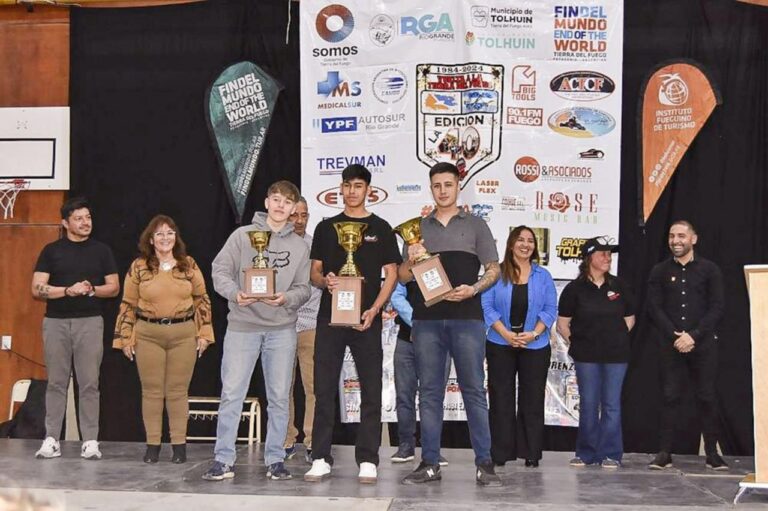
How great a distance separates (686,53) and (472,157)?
1715 millimetres

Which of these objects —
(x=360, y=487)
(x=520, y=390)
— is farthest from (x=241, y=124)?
(x=360, y=487)

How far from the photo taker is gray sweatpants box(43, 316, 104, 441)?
5.73 m

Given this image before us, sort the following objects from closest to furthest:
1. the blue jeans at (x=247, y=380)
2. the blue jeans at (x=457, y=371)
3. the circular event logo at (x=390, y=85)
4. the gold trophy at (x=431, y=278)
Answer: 1. the gold trophy at (x=431, y=278)
2. the blue jeans at (x=457, y=371)
3. the blue jeans at (x=247, y=380)
4. the circular event logo at (x=390, y=85)

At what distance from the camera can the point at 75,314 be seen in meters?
5.74

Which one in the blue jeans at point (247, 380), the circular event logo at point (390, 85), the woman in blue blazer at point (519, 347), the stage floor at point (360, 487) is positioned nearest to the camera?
the stage floor at point (360, 487)

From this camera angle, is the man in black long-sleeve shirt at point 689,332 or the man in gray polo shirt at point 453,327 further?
the man in black long-sleeve shirt at point 689,332

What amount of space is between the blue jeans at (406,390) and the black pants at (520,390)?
0.48 m

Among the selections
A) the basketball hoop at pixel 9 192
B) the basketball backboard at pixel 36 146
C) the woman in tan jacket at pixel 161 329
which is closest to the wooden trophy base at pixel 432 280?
the woman in tan jacket at pixel 161 329

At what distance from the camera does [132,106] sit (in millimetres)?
6977

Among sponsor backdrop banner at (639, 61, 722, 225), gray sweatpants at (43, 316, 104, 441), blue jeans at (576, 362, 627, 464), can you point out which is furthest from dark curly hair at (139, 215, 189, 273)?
sponsor backdrop banner at (639, 61, 722, 225)

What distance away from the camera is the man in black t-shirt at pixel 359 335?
15.4 feet

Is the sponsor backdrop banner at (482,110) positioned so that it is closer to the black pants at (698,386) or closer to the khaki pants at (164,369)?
the black pants at (698,386)

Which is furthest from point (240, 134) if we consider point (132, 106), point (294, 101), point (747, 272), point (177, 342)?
point (747, 272)

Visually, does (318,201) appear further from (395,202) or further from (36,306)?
(36,306)
